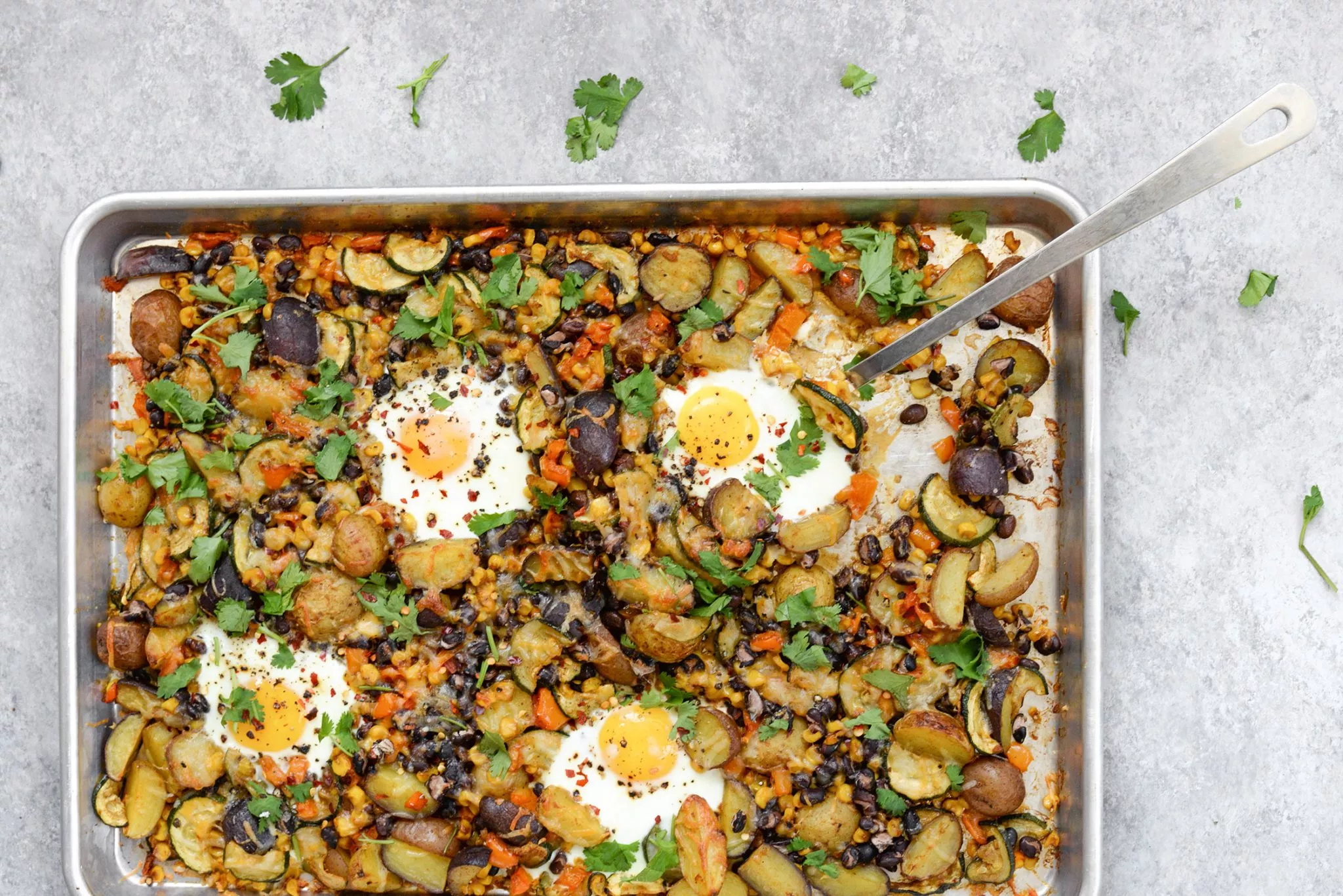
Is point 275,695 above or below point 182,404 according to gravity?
below

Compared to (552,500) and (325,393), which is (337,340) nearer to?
(325,393)

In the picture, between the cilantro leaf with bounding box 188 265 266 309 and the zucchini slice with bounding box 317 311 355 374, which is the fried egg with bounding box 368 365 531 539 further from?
the cilantro leaf with bounding box 188 265 266 309

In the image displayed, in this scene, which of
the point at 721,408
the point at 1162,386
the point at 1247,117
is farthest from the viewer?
the point at 1162,386

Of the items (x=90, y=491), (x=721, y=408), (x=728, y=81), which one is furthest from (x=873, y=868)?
(x=90, y=491)

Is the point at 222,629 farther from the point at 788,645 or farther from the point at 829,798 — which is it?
the point at 829,798

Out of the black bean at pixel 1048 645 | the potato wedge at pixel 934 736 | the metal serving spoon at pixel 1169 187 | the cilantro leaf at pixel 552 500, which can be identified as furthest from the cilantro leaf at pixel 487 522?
the black bean at pixel 1048 645

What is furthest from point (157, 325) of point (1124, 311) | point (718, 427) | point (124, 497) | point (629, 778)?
point (1124, 311)
